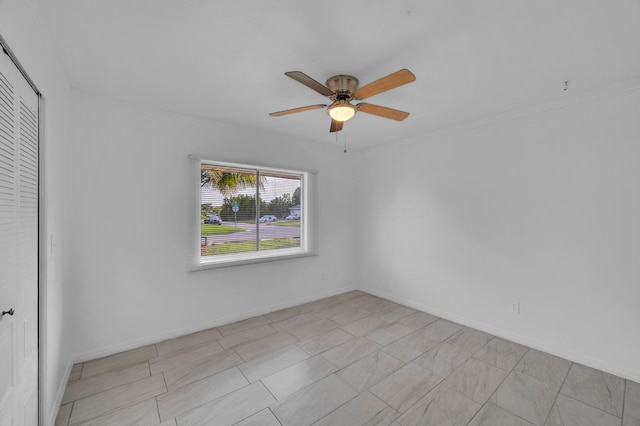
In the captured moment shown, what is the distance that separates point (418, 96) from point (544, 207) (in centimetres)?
165

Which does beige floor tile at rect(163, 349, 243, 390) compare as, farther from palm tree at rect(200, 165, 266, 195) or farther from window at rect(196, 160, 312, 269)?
palm tree at rect(200, 165, 266, 195)

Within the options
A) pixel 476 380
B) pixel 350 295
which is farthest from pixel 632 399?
pixel 350 295

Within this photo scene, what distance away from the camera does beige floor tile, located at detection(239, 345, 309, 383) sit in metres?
2.31

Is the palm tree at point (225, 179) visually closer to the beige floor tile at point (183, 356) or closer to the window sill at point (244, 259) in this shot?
the window sill at point (244, 259)

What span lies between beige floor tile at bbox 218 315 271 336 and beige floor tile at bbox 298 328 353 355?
28.0 inches

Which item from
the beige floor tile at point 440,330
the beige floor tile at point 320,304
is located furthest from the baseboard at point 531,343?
the beige floor tile at point 320,304

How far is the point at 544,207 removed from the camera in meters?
2.67

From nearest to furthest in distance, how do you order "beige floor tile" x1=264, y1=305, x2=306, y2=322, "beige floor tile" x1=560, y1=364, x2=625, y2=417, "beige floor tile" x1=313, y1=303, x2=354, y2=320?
"beige floor tile" x1=560, y1=364, x2=625, y2=417
"beige floor tile" x1=264, y1=305, x2=306, y2=322
"beige floor tile" x1=313, y1=303, x2=354, y2=320

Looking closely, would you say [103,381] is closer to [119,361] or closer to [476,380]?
[119,361]

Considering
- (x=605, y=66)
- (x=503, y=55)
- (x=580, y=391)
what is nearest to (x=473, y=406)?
(x=580, y=391)

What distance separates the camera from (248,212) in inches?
141

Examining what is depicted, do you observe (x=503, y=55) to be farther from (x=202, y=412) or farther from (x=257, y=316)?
(x=257, y=316)

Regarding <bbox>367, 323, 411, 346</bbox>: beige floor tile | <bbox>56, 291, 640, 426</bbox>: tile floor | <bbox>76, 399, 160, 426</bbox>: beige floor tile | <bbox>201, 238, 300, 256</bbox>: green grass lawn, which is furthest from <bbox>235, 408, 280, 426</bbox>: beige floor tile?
<bbox>201, 238, 300, 256</bbox>: green grass lawn

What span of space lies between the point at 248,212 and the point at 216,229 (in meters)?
0.46
